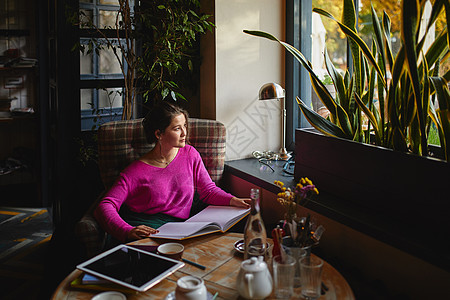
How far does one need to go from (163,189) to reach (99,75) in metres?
1.08

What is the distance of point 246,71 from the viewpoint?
278 centimetres

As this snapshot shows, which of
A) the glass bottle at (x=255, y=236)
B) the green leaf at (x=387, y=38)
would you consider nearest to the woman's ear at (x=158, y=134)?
the glass bottle at (x=255, y=236)

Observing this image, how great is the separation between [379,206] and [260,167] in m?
0.92

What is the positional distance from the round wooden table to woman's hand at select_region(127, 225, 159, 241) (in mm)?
40

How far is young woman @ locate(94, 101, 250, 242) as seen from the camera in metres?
2.18

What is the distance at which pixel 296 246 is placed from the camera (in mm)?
1469

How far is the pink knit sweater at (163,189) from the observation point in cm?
213

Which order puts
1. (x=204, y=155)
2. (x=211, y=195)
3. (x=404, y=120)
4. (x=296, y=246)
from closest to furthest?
(x=296, y=246), (x=404, y=120), (x=211, y=195), (x=204, y=155)

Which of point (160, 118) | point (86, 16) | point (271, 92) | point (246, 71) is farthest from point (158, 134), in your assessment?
point (86, 16)

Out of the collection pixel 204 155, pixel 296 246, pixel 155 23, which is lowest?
pixel 296 246

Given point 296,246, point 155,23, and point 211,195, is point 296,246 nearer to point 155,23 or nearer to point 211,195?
point 211,195

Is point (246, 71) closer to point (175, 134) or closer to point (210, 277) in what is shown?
point (175, 134)

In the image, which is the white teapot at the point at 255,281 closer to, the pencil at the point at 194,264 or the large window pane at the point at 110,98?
the pencil at the point at 194,264

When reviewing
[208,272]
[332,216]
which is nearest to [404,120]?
[332,216]
